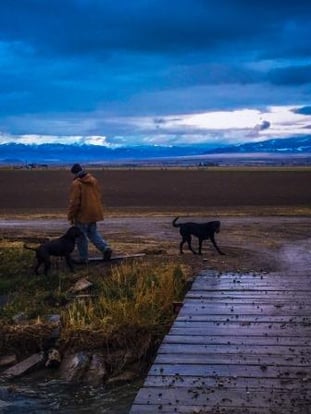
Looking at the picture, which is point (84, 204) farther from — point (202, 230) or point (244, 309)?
point (244, 309)

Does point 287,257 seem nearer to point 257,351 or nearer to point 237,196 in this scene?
point 257,351

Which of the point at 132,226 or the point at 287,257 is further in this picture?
the point at 132,226

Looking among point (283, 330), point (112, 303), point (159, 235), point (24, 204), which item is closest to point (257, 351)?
point (283, 330)

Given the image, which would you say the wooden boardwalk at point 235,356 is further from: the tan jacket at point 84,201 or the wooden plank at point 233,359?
the tan jacket at point 84,201

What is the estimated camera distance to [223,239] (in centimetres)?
1864

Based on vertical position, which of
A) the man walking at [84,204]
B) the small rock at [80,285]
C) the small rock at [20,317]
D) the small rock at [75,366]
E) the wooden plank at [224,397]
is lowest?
the small rock at [75,366]

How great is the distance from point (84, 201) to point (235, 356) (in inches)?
288

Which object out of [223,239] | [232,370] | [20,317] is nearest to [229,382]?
[232,370]

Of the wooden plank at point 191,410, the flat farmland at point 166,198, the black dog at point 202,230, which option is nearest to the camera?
the wooden plank at point 191,410

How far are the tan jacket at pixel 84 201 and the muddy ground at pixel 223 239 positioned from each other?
1.58 meters

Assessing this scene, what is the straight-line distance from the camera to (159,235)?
19.7 m

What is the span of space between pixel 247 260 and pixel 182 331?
6.37 meters

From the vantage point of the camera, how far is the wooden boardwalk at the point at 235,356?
6.21 metres

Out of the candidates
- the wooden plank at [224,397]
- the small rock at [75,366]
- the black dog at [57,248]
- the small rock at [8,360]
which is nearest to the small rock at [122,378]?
the small rock at [75,366]
